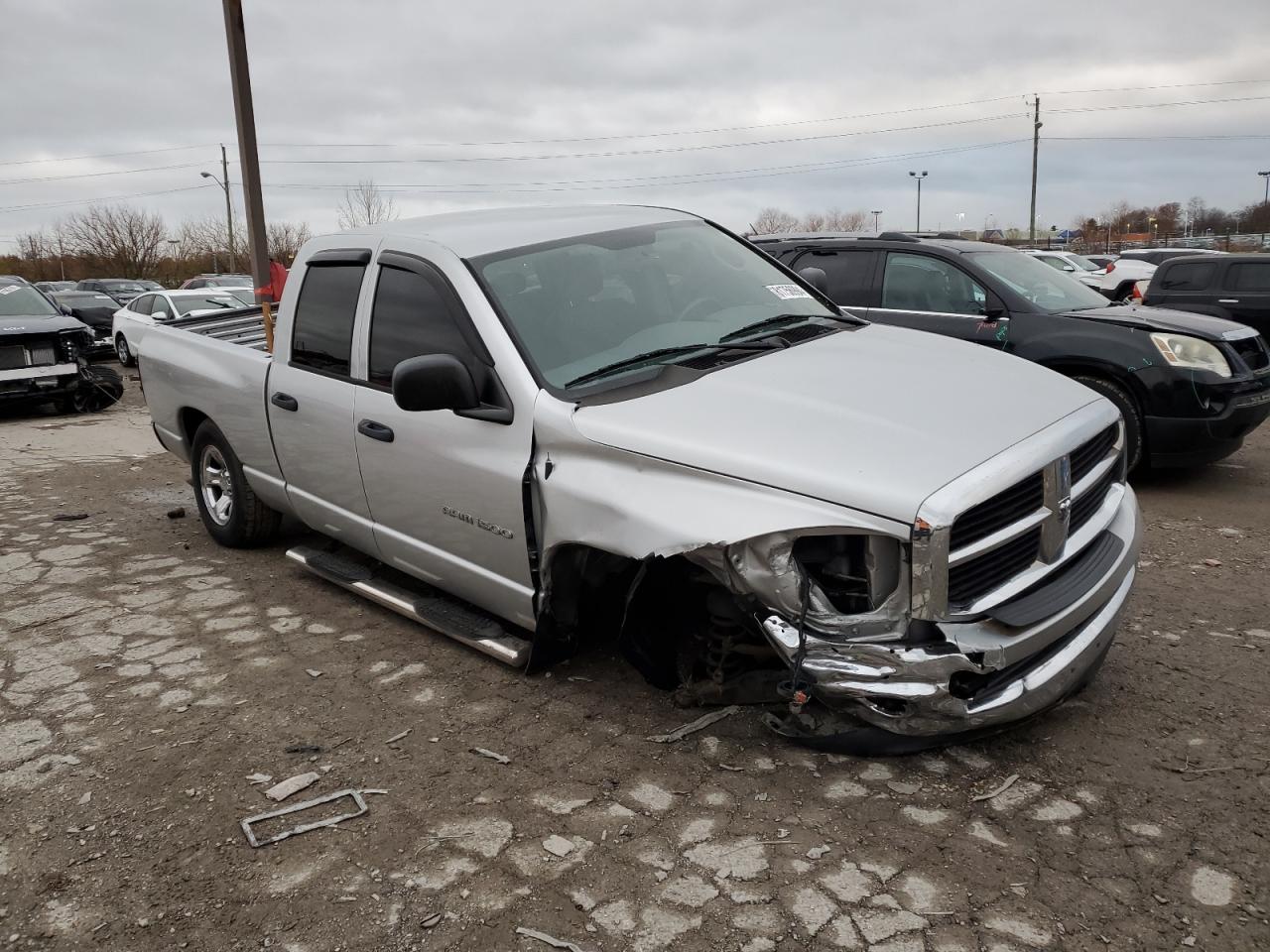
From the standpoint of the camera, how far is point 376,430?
13.7ft

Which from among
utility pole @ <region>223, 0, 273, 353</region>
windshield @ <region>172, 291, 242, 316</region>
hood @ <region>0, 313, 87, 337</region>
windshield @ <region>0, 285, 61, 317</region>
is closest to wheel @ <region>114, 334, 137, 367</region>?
windshield @ <region>172, 291, 242, 316</region>

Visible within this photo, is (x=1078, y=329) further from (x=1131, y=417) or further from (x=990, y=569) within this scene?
(x=990, y=569)

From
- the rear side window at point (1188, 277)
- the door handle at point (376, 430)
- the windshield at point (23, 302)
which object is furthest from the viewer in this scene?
the rear side window at point (1188, 277)

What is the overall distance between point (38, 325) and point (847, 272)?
985 centimetres

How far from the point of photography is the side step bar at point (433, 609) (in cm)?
383

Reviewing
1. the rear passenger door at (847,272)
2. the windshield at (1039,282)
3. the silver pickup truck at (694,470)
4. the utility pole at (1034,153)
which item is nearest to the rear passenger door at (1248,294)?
the windshield at (1039,282)

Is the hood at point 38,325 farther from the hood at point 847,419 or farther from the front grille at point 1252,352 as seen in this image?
the front grille at point 1252,352

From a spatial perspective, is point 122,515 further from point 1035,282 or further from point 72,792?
point 1035,282

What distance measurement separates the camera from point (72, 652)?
454 centimetres

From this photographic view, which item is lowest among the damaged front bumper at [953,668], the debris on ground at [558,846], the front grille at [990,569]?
the debris on ground at [558,846]

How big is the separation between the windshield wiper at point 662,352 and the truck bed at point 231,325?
276 cm

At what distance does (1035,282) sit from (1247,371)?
1656 millimetres

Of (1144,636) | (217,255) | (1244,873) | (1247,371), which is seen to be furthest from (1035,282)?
(217,255)

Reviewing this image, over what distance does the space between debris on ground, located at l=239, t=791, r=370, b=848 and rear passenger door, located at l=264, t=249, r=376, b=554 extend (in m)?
1.48
